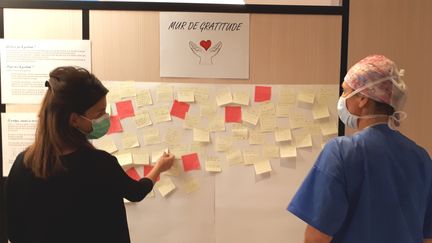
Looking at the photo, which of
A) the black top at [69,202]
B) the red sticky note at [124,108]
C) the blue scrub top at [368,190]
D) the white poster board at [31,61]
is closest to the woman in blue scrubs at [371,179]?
the blue scrub top at [368,190]

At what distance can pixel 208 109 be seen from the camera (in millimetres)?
1970

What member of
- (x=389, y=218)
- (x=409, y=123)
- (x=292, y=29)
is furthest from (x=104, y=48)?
(x=409, y=123)

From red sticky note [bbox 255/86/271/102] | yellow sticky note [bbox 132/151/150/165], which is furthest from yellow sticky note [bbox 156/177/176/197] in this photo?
red sticky note [bbox 255/86/271/102]

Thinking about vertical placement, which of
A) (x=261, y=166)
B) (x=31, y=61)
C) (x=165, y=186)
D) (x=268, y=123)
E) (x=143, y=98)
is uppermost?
(x=31, y=61)

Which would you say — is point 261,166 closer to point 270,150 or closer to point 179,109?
point 270,150

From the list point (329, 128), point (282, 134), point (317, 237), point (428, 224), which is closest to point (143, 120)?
point (282, 134)

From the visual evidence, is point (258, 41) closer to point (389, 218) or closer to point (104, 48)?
point (104, 48)

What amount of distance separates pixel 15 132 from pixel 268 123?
124 centimetres

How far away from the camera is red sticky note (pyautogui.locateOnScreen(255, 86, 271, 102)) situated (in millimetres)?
1976

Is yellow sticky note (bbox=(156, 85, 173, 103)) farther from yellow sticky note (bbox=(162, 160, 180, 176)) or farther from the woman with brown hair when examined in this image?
the woman with brown hair

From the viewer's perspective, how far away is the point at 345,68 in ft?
6.54

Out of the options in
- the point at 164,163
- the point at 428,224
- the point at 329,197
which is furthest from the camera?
the point at 164,163

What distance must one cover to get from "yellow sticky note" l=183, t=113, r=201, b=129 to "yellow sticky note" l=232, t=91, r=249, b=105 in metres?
0.20

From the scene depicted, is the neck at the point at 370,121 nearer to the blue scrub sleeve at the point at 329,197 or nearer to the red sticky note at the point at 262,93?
the blue scrub sleeve at the point at 329,197
